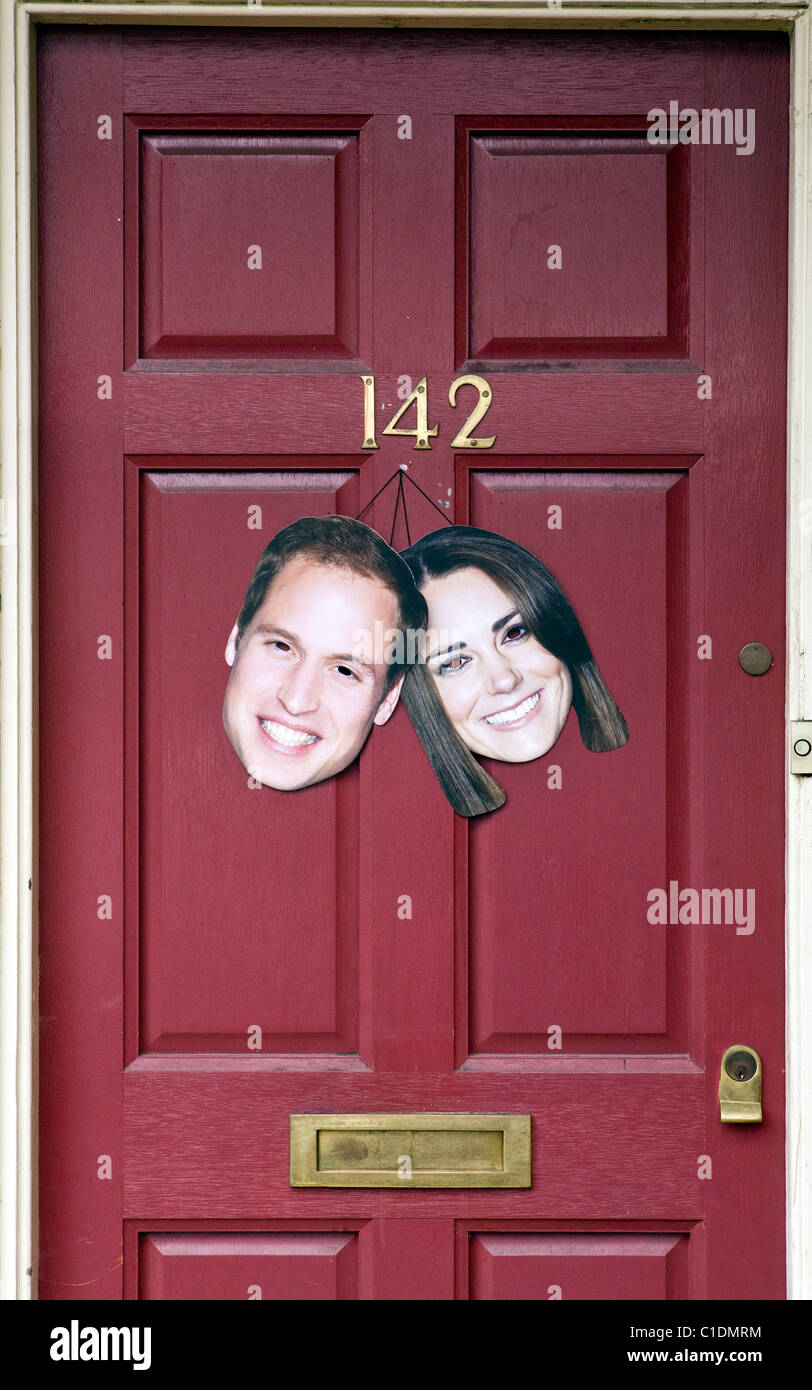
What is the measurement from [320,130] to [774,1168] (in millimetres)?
1717

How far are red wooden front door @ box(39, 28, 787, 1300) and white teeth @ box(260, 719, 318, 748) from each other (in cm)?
8

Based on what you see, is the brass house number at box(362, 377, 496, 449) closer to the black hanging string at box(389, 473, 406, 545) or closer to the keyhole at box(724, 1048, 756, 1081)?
the black hanging string at box(389, 473, 406, 545)

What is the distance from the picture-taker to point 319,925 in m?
1.89

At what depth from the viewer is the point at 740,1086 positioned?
73.9 inches

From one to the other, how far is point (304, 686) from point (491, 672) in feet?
0.94

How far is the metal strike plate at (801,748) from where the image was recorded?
187 centimetres

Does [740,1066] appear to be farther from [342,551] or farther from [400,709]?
[342,551]

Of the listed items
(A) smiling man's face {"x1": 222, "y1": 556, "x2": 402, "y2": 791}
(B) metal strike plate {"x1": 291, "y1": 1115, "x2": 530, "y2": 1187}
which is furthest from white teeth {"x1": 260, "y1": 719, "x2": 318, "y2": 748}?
(B) metal strike plate {"x1": 291, "y1": 1115, "x2": 530, "y2": 1187}

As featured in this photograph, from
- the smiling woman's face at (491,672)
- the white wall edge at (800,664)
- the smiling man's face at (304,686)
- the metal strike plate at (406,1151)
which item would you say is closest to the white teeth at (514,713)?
the smiling woman's face at (491,672)

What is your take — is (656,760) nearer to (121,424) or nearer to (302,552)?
(302,552)

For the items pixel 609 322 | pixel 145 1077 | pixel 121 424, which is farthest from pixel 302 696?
pixel 609 322

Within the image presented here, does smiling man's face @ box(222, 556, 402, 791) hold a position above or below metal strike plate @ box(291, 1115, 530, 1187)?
above

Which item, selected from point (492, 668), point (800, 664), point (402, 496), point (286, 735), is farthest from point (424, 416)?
point (800, 664)

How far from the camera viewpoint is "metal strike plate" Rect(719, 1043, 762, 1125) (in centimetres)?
187
